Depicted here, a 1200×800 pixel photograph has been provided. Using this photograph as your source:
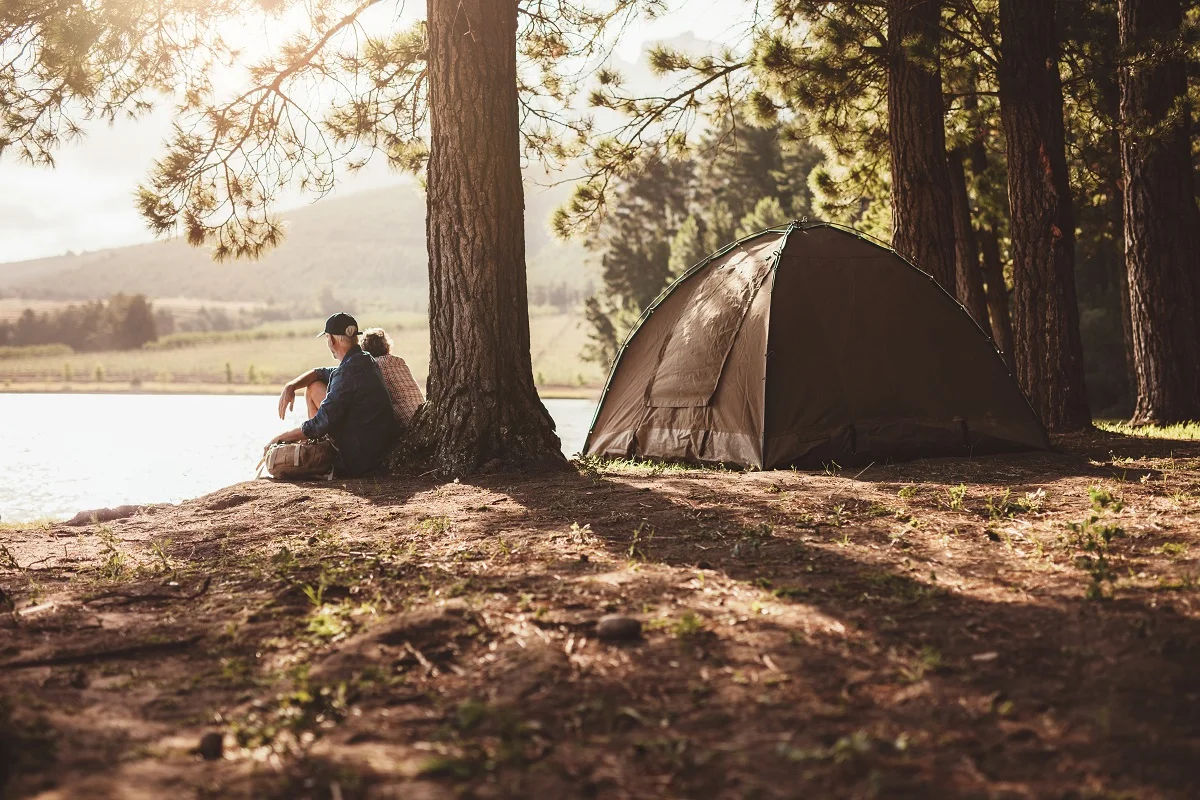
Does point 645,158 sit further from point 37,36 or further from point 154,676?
point 154,676

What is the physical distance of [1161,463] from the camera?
6473 mm

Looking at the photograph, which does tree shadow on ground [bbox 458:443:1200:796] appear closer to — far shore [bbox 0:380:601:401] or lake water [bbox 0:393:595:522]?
lake water [bbox 0:393:595:522]

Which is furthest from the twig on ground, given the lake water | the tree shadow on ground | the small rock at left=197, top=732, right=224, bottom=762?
the lake water

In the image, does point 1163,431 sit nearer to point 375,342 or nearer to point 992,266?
point 992,266

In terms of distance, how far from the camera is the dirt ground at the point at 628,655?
2.16 m

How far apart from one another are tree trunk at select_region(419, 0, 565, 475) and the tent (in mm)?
1437

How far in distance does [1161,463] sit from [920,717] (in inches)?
201

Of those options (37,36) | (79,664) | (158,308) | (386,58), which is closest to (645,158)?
(386,58)

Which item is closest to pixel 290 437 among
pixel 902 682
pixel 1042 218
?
pixel 902 682

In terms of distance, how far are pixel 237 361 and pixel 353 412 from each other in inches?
2411

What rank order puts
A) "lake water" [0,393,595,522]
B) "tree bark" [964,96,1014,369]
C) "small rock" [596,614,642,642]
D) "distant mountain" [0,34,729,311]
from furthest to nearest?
"distant mountain" [0,34,729,311] → "tree bark" [964,96,1014,369] → "lake water" [0,393,595,522] → "small rock" [596,614,642,642]

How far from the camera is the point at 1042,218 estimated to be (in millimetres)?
9391

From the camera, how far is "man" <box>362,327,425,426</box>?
7508 mm

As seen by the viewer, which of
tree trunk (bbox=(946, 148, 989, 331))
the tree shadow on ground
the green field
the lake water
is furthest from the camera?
the green field
